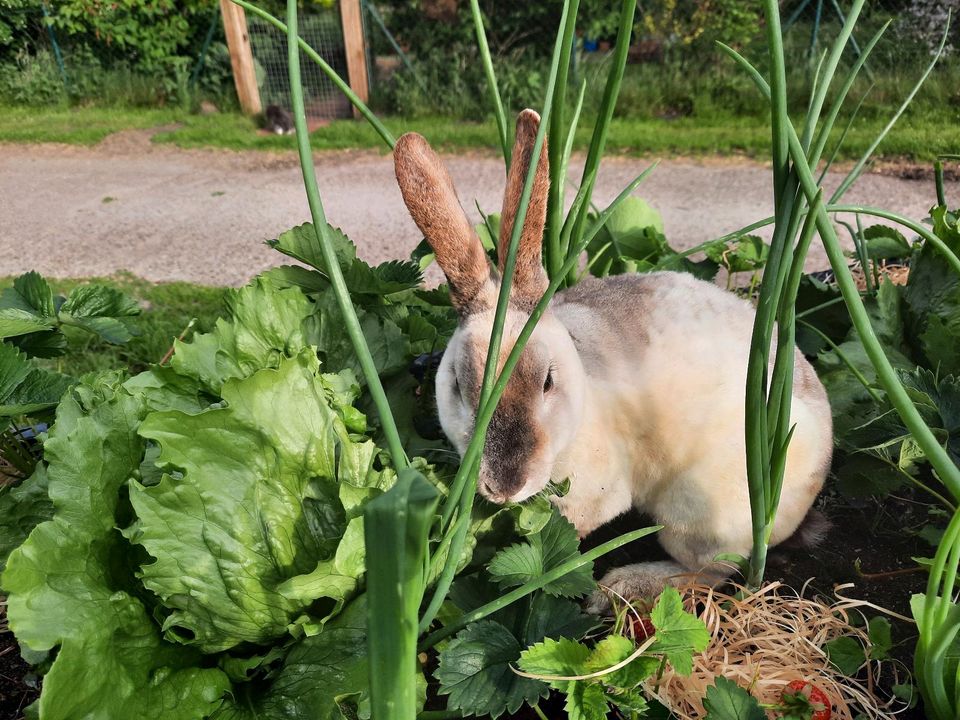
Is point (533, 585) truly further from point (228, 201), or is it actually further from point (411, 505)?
point (228, 201)

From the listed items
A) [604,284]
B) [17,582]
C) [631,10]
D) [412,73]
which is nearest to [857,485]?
[604,284]

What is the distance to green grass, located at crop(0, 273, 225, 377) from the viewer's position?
8.66 ft

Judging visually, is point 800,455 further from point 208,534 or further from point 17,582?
point 17,582

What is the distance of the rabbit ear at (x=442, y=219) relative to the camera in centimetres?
146

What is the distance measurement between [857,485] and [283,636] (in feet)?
4.21

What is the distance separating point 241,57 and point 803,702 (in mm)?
7897

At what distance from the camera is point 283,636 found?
1285 millimetres

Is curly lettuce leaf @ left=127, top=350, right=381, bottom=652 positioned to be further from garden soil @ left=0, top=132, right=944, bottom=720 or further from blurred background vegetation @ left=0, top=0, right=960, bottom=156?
blurred background vegetation @ left=0, top=0, right=960, bottom=156

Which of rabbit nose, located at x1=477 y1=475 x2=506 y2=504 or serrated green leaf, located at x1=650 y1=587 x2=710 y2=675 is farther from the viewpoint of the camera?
rabbit nose, located at x1=477 y1=475 x2=506 y2=504

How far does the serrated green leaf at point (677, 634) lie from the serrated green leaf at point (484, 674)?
21 centimetres

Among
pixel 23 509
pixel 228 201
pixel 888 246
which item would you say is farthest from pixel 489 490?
pixel 228 201

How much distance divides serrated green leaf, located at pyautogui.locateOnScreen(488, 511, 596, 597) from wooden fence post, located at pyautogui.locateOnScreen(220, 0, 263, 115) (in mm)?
7364

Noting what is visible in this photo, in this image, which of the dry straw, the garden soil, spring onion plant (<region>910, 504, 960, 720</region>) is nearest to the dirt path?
the garden soil

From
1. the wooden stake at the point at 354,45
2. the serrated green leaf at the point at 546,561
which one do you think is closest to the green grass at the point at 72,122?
the wooden stake at the point at 354,45
